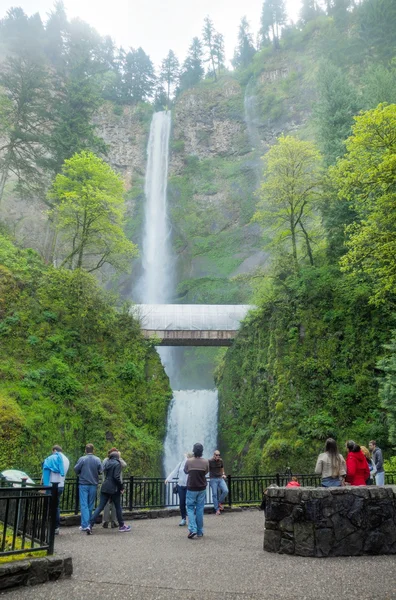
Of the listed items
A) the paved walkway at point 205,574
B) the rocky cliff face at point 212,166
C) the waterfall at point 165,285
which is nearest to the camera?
the paved walkway at point 205,574

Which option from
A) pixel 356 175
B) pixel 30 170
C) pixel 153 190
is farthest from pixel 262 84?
pixel 356 175

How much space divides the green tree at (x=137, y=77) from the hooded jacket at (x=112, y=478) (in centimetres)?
6864

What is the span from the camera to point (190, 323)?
106ft

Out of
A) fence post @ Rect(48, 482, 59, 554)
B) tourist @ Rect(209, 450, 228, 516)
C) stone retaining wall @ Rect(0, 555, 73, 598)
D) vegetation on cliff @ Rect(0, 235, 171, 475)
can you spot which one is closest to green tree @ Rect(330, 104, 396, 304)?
tourist @ Rect(209, 450, 228, 516)

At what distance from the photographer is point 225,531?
32.8ft

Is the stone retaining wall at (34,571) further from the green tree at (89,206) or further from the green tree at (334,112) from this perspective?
the green tree at (334,112)

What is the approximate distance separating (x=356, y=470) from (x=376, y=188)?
13.5 meters

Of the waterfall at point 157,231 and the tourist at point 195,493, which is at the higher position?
the waterfall at point 157,231

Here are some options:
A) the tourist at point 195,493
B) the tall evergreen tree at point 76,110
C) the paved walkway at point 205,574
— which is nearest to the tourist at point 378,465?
the paved walkway at point 205,574

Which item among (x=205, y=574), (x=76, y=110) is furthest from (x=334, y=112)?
(x=205, y=574)

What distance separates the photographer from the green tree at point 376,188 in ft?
54.5

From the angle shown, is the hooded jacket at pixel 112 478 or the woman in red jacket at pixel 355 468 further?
the hooded jacket at pixel 112 478

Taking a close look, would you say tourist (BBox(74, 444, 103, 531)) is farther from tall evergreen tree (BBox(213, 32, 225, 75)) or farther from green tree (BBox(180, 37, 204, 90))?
tall evergreen tree (BBox(213, 32, 225, 75))

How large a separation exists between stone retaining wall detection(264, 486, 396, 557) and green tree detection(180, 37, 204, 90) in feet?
258
